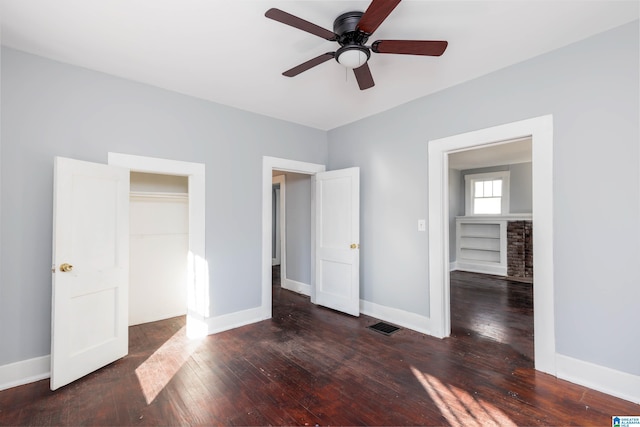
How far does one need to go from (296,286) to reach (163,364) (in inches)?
105

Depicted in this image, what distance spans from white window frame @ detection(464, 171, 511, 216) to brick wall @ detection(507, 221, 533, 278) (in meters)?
0.61

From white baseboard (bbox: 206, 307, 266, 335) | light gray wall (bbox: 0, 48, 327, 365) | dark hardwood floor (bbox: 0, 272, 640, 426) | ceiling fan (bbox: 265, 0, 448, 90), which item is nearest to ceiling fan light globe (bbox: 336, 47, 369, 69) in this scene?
ceiling fan (bbox: 265, 0, 448, 90)

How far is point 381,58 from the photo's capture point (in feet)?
8.38

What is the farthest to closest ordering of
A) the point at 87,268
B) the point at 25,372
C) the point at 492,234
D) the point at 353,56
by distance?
1. the point at 492,234
2. the point at 87,268
3. the point at 25,372
4. the point at 353,56

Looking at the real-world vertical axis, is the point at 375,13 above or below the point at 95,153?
above

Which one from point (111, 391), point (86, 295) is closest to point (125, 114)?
point (86, 295)

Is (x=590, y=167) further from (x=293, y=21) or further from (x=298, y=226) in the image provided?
(x=298, y=226)

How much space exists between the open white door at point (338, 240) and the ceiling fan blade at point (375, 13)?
2157mm

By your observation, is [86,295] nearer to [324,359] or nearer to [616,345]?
[324,359]

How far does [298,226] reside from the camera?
16.8ft

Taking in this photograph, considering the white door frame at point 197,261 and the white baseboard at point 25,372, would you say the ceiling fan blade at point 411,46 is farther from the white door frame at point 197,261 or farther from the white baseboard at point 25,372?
the white baseboard at point 25,372

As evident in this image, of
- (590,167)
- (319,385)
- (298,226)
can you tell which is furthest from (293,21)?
(298,226)

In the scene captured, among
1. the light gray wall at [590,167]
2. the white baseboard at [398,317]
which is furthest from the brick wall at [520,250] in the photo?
the light gray wall at [590,167]

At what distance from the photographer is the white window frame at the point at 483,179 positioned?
21.8 feet
